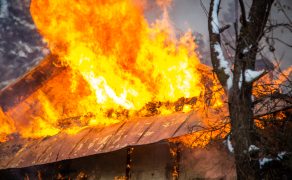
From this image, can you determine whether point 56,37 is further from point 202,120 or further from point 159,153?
point 202,120

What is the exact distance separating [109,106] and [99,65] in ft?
9.84

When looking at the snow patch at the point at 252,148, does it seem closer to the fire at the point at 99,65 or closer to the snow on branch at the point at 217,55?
→ the snow on branch at the point at 217,55

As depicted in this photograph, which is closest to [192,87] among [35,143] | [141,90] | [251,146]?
[141,90]

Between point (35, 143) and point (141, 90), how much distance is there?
16.4ft

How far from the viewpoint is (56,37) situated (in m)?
17.3

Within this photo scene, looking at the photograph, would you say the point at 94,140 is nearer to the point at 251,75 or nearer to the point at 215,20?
the point at 215,20

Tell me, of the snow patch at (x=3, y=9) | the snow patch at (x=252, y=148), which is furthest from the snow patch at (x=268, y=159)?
the snow patch at (x=3, y=9)

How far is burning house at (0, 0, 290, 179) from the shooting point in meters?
10.5

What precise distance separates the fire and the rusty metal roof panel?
1009 mm

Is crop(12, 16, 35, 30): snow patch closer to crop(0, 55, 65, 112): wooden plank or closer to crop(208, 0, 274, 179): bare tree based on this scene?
crop(0, 55, 65, 112): wooden plank

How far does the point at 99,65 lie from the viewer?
16297 mm

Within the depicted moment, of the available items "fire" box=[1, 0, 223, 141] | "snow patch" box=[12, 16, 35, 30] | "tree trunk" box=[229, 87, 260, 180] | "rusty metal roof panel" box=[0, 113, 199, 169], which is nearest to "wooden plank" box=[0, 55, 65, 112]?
"fire" box=[1, 0, 223, 141]

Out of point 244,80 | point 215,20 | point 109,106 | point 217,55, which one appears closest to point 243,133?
point 244,80

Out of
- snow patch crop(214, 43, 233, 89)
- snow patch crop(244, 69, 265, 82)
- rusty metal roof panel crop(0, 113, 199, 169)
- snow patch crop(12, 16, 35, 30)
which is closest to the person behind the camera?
snow patch crop(244, 69, 265, 82)
